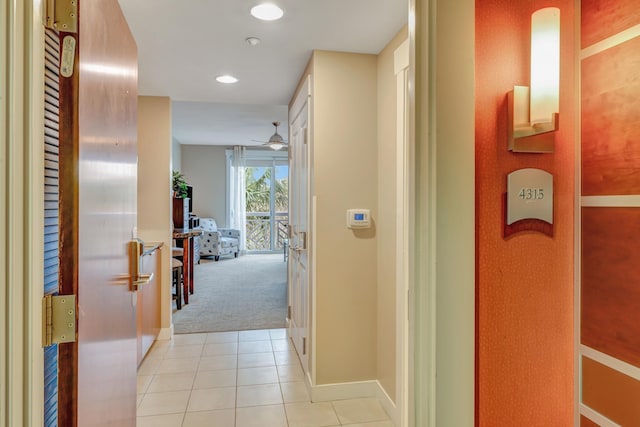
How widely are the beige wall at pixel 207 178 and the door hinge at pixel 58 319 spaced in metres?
8.01

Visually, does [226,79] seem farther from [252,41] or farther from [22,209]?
[22,209]

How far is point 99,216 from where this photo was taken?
1.10 m

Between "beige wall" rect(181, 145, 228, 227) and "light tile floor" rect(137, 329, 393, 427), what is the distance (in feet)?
17.8

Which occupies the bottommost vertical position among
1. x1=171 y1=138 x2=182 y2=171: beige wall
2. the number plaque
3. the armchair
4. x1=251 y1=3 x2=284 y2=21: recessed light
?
the armchair

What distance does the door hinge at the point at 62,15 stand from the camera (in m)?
0.85

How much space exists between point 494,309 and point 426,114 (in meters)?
0.52

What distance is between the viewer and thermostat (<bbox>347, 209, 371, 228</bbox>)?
2.48 metres

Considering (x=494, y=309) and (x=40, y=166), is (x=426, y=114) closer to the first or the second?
(x=494, y=309)

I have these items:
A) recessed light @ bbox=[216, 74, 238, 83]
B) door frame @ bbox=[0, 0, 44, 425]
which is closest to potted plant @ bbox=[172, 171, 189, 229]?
recessed light @ bbox=[216, 74, 238, 83]

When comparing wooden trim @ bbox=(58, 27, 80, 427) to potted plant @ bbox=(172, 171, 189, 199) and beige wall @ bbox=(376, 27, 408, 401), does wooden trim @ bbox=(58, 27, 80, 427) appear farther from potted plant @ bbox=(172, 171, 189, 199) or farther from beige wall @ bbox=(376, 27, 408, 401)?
potted plant @ bbox=(172, 171, 189, 199)

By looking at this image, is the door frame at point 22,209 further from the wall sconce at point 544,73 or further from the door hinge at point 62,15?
the wall sconce at point 544,73

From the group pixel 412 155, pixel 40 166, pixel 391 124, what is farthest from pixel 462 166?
pixel 391 124

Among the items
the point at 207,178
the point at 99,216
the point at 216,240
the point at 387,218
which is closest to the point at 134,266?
the point at 99,216

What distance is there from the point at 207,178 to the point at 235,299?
436cm
